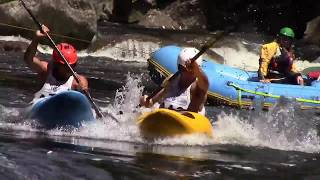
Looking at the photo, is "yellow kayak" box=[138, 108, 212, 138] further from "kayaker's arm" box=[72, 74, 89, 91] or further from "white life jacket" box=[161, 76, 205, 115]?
"kayaker's arm" box=[72, 74, 89, 91]

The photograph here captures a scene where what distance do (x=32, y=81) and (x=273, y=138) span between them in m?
5.53

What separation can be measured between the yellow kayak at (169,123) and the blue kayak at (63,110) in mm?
574

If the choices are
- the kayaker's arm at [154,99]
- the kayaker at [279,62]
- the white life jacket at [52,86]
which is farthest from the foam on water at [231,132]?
the kayaker at [279,62]

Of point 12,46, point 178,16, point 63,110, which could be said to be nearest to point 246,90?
point 63,110

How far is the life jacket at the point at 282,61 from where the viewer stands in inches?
395

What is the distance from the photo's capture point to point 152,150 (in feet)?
19.3

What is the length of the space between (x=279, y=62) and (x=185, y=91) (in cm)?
377

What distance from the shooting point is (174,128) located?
6.22m

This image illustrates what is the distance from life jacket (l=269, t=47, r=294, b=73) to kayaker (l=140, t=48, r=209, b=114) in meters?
3.65

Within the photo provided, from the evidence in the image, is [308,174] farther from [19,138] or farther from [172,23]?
[172,23]

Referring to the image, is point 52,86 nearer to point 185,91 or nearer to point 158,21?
point 185,91

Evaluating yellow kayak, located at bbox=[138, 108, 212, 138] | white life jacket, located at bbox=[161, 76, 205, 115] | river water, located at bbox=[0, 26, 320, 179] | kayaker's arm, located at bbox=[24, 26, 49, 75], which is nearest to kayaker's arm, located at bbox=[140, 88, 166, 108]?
white life jacket, located at bbox=[161, 76, 205, 115]

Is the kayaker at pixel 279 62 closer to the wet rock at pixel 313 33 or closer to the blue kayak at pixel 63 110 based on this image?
the blue kayak at pixel 63 110

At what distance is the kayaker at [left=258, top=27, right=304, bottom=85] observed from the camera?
9969 millimetres
